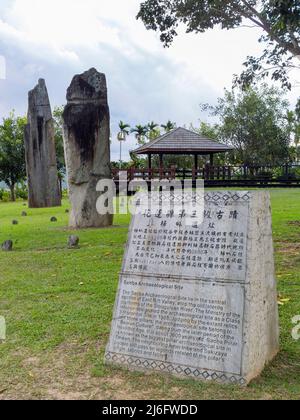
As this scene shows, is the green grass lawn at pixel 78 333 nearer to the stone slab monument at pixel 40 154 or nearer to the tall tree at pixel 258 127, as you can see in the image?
the stone slab monument at pixel 40 154

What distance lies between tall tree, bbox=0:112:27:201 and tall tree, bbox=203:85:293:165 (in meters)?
17.7

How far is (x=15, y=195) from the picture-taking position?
99.7ft

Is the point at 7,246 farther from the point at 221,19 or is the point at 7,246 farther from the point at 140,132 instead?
the point at 140,132

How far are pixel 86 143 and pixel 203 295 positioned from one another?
800cm

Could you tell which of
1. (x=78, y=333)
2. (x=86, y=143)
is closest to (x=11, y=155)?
(x=86, y=143)

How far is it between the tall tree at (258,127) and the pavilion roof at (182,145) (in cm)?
1242

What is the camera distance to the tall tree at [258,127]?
38812mm

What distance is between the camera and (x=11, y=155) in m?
29.1

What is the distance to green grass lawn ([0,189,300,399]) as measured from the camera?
3.55 metres

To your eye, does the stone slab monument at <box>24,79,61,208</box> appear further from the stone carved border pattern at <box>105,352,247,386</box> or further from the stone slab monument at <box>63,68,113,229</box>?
the stone carved border pattern at <box>105,352,247,386</box>
